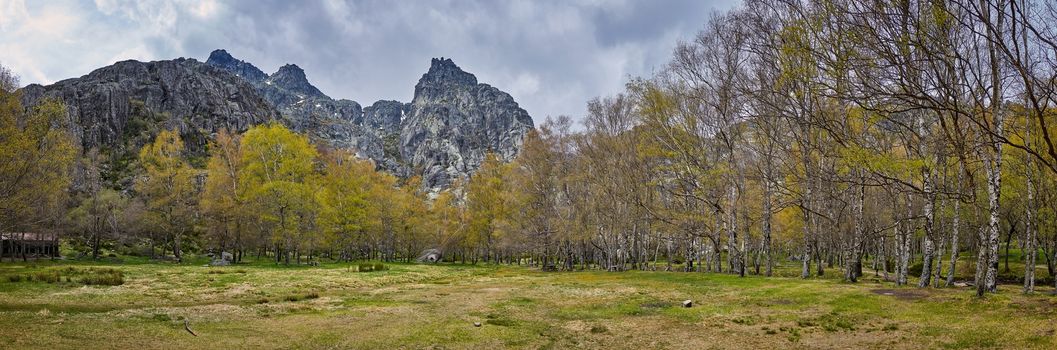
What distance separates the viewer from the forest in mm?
16828

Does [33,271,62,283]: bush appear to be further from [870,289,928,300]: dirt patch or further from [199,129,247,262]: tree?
[870,289,928,300]: dirt patch

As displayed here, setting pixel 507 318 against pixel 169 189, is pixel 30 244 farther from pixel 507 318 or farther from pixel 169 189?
pixel 507 318

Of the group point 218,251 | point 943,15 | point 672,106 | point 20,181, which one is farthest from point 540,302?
point 218,251

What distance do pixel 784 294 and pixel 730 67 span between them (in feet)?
51.7

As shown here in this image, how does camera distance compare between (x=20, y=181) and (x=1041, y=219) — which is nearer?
(x=20, y=181)

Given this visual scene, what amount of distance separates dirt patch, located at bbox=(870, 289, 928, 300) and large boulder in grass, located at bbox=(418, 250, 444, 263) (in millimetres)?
72360

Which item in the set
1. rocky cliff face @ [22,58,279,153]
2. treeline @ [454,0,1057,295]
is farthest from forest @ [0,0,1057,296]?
rocky cliff face @ [22,58,279,153]

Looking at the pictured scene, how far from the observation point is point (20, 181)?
33.6 metres

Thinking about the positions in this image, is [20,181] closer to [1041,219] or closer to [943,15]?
[943,15]

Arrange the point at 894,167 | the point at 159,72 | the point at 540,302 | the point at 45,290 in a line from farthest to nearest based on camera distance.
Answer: the point at 159,72, the point at 540,302, the point at 45,290, the point at 894,167

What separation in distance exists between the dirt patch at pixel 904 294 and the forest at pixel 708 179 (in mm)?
2000

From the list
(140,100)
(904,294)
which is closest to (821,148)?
(904,294)

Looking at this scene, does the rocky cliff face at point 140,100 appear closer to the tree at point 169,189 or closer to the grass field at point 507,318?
the tree at point 169,189

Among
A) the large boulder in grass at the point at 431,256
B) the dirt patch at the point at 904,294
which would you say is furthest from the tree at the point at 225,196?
the dirt patch at the point at 904,294
